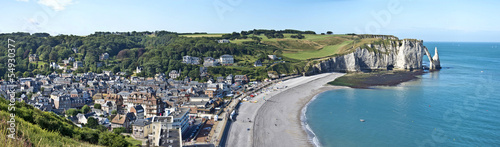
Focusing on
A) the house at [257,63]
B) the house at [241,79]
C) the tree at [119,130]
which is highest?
the house at [257,63]

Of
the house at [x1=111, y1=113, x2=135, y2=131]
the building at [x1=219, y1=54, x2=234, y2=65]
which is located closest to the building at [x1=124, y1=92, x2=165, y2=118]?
the house at [x1=111, y1=113, x2=135, y2=131]

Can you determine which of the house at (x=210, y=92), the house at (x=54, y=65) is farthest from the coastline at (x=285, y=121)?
the house at (x=54, y=65)

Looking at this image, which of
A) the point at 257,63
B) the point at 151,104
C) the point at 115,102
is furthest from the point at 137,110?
the point at 257,63

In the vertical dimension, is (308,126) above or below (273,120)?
below

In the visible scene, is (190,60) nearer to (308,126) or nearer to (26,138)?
(308,126)

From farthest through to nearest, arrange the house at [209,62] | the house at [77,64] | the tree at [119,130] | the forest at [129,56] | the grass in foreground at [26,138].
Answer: the house at [77,64], the house at [209,62], the forest at [129,56], the tree at [119,130], the grass in foreground at [26,138]

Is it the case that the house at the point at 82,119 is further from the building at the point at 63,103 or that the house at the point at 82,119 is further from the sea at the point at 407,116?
the sea at the point at 407,116
